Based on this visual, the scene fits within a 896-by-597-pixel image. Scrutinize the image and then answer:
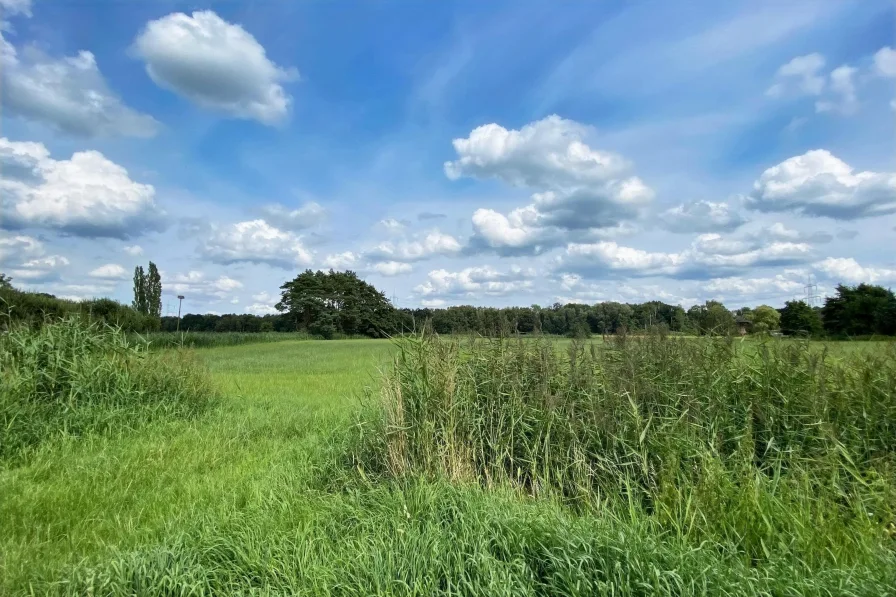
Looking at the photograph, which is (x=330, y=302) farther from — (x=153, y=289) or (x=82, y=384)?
(x=82, y=384)

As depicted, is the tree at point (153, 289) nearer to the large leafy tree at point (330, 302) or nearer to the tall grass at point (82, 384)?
the large leafy tree at point (330, 302)

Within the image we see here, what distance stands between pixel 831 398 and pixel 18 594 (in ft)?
24.5

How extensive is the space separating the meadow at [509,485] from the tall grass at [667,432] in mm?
29

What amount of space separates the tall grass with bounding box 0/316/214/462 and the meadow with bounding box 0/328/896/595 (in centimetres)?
11

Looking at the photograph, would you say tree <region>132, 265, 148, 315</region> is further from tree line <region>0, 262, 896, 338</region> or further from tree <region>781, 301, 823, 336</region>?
tree <region>781, 301, 823, 336</region>

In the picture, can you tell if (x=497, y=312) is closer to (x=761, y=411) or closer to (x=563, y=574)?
(x=761, y=411)

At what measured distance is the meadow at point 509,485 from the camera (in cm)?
316

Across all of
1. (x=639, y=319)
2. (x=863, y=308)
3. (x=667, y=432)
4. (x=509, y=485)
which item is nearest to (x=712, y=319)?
(x=639, y=319)

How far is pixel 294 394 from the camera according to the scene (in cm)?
1188

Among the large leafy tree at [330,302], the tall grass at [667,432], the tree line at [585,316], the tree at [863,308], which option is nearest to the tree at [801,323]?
the tree line at [585,316]

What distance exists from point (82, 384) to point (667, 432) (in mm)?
8973

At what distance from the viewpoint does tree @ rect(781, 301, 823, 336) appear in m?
6.89

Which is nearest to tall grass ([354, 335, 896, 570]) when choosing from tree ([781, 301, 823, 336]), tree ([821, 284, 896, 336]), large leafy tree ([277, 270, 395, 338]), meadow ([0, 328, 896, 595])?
meadow ([0, 328, 896, 595])

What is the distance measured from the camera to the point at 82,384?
8.33 metres
